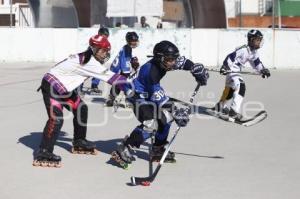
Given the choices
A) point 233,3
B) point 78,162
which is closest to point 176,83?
point 78,162

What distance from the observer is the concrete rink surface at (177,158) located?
229 inches

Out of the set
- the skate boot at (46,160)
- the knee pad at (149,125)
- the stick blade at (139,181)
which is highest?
the knee pad at (149,125)

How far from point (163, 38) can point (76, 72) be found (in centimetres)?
1307

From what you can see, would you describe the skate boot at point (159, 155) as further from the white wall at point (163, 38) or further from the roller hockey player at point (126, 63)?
the white wall at point (163, 38)

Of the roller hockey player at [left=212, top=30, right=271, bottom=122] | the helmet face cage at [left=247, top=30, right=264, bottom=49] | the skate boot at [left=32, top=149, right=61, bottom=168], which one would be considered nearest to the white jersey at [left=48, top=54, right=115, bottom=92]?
the skate boot at [left=32, top=149, right=61, bottom=168]

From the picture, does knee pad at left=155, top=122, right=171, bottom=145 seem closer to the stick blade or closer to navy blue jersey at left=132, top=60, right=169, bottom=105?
navy blue jersey at left=132, top=60, right=169, bottom=105

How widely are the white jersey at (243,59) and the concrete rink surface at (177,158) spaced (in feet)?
2.97

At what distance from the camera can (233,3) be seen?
28.1m

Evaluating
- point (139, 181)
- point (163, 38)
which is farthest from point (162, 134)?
point (163, 38)

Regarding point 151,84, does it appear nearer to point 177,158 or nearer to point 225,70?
point 177,158

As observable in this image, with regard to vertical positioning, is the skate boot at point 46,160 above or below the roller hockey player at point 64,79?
below

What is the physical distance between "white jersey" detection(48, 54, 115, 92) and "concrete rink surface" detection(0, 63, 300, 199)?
0.91 metres

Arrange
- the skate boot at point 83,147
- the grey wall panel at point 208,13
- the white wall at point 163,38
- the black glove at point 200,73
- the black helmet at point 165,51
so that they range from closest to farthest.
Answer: the black helmet at point 165,51, the black glove at point 200,73, the skate boot at point 83,147, the white wall at point 163,38, the grey wall panel at point 208,13

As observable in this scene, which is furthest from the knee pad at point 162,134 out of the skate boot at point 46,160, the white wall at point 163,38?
the white wall at point 163,38
